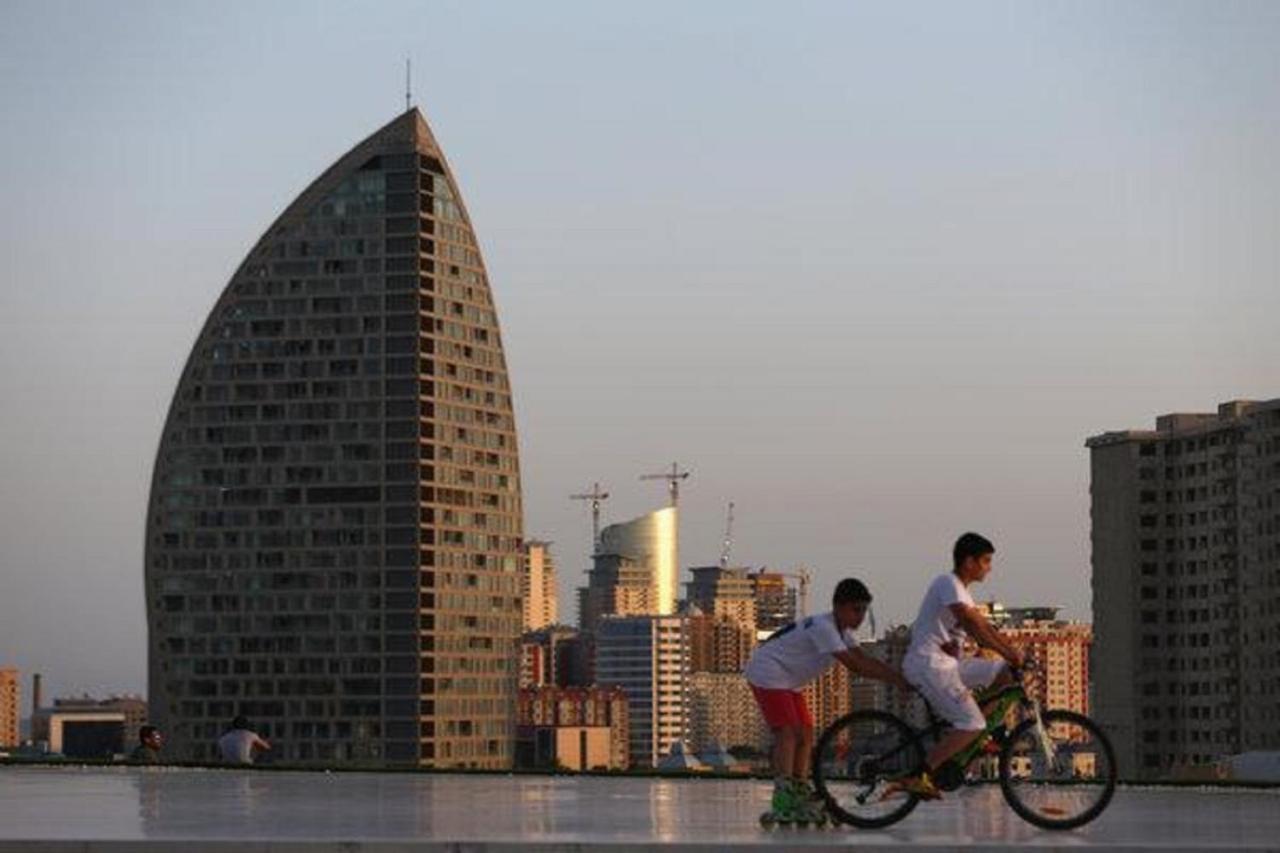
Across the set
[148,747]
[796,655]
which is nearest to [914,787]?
[796,655]

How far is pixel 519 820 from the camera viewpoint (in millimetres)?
19891

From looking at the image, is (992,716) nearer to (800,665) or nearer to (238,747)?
(800,665)

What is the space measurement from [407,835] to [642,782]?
13177 millimetres

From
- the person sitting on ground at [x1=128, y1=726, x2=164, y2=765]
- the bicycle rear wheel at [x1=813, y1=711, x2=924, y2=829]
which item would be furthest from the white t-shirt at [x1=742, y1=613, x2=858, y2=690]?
the person sitting on ground at [x1=128, y1=726, x2=164, y2=765]

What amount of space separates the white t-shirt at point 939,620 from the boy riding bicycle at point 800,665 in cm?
32

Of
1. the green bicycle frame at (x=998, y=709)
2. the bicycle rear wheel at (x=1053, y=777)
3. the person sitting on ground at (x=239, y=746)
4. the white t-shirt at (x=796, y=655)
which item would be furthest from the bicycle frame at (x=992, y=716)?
the person sitting on ground at (x=239, y=746)

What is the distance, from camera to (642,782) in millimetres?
30578

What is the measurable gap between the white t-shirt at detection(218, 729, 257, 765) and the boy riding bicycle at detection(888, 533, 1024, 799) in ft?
64.3

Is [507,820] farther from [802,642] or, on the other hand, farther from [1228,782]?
[1228,782]

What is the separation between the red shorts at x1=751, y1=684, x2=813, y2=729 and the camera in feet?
65.9

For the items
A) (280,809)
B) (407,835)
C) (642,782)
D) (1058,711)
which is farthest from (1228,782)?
(407,835)

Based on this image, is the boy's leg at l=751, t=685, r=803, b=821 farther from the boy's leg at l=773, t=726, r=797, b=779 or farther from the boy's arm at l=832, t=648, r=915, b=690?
the boy's arm at l=832, t=648, r=915, b=690

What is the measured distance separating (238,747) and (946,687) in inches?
800

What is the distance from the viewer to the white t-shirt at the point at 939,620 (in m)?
19.6
